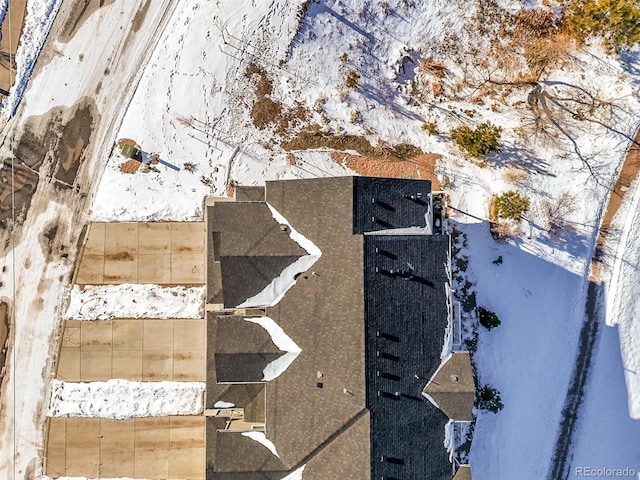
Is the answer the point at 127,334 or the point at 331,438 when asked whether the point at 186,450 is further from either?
the point at 331,438

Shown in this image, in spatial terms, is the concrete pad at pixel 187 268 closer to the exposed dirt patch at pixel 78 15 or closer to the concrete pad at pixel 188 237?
the concrete pad at pixel 188 237

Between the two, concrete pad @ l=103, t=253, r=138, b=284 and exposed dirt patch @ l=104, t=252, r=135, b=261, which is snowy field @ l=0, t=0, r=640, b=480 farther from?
exposed dirt patch @ l=104, t=252, r=135, b=261

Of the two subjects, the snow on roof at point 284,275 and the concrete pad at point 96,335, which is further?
the concrete pad at point 96,335

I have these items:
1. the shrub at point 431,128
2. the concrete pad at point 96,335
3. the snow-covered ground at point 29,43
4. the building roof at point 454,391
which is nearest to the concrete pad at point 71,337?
the concrete pad at point 96,335

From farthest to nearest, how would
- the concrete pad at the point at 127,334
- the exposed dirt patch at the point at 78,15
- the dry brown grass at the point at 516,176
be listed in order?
the exposed dirt patch at the point at 78,15 < the dry brown grass at the point at 516,176 < the concrete pad at the point at 127,334

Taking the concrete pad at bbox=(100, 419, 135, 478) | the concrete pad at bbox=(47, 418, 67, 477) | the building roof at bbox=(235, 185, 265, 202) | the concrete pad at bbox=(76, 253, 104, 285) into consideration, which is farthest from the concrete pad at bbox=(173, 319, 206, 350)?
the concrete pad at bbox=(47, 418, 67, 477)
